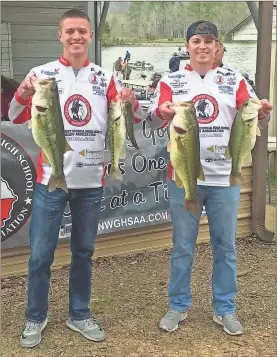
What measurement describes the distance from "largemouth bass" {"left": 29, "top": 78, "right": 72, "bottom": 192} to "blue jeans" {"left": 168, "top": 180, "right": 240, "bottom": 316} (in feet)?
2.81

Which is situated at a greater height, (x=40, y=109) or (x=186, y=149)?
(x=40, y=109)

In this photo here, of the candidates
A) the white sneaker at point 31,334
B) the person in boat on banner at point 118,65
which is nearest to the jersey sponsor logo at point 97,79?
the white sneaker at point 31,334

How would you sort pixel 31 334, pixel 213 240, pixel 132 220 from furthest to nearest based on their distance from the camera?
pixel 132 220 → pixel 213 240 → pixel 31 334

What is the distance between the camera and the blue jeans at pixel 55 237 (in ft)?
11.3

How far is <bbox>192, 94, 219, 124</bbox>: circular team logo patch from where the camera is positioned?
351 centimetres

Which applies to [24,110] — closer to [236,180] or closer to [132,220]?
[236,180]

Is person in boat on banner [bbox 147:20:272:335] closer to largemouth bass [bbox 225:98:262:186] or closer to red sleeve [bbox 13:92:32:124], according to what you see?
largemouth bass [bbox 225:98:262:186]

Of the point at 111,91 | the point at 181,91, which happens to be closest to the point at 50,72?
the point at 111,91

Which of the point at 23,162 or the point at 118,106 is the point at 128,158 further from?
the point at 118,106

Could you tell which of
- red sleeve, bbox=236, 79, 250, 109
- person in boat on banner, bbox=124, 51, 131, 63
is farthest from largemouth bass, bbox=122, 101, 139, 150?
person in boat on banner, bbox=124, 51, 131, 63

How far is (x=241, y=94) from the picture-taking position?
140 inches

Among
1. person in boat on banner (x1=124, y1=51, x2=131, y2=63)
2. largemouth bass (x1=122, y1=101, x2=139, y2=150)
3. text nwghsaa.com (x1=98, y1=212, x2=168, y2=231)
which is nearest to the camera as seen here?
largemouth bass (x1=122, y1=101, x2=139, y2=150)

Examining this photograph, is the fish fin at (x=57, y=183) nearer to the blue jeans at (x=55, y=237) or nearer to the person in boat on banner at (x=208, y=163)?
the blue jeans at (x=55, y=237)

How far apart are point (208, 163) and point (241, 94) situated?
0.50 meters
